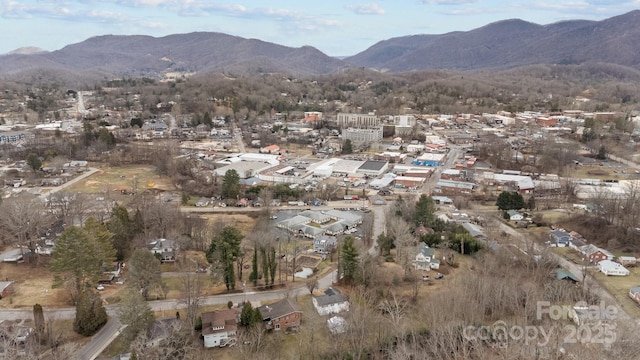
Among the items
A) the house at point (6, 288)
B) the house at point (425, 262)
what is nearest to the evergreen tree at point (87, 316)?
the house at point (6, 288)

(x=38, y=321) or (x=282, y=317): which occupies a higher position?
(x=38, y=321)

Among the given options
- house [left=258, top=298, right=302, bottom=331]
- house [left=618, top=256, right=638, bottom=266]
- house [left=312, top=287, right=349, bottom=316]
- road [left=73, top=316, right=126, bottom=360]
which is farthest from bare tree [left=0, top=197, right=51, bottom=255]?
house [left=618, top=256, right=638, bottom=266]

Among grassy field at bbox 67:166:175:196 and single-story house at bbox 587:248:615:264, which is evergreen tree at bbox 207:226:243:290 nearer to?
single-story house at bbox 587:248:615:264

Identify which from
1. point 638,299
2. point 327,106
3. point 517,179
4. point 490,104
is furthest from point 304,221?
point 490,104

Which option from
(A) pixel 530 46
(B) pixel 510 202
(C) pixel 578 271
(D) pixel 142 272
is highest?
(A) pixel 530 46

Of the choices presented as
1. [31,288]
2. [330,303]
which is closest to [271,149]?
[31,288]

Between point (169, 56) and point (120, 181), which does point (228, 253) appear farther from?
point (169, 56)

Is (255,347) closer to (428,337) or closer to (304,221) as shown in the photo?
(428,337)
